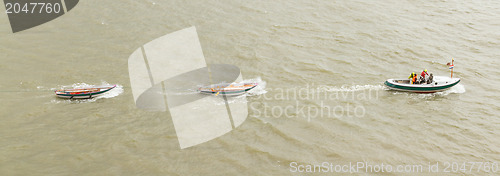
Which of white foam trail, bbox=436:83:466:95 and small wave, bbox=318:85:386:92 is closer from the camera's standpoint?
small wave, bbox=318:85:386:92

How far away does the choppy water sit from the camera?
1442cm

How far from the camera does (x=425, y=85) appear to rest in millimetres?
18797

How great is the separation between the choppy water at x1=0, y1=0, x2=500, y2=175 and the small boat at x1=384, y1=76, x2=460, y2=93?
29 cm

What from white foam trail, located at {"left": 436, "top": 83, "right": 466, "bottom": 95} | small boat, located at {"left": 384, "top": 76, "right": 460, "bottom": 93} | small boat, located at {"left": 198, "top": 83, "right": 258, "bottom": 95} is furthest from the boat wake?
white foam trail, located at {"left": 436, "top": 83, "right": 466, "bottom": 95}

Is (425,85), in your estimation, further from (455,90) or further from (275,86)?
(275,86)

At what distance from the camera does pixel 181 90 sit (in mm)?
18562

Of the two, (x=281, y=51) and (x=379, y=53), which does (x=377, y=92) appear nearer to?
(x=379, y=53)

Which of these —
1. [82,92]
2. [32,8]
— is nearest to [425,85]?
[82,92]

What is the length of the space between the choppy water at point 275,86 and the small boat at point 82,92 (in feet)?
1.18

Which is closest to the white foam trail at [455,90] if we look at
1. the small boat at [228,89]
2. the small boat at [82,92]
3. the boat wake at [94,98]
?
the small boat at [228,89]

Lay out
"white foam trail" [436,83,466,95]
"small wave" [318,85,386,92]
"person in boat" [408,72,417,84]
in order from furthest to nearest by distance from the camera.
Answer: "white foam trail" [436,83,466,95]
"person in boat" [408,72,417,84]
"small wave" [318,85,386,92]

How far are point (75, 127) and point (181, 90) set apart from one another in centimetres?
486

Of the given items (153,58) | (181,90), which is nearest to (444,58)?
(181,90)

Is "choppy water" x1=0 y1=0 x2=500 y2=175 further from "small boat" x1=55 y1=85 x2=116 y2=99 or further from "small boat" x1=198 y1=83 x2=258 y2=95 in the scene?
"small boat" x1=198 y1=83 x2=258 y2=95
